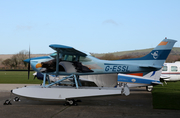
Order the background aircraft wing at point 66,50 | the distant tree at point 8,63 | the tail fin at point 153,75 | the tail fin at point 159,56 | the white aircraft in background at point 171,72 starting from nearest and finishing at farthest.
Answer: the background aircraft wing at point 66,50
the tail fin at point 159,56
the tail fin at point 153,75
the white aircraft in background at point 171,72
the distant tree at point 8,63

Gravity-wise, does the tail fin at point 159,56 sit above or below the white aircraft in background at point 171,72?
above

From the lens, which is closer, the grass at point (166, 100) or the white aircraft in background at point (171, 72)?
the grass at point (166, 100)

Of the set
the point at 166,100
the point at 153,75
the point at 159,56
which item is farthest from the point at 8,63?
the point at 159,56

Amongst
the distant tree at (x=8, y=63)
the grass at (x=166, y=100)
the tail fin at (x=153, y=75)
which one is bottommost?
the distant tree at (x=8, y=63)

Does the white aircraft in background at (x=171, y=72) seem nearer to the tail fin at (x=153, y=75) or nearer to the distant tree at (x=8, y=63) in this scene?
the tail fin at (x=153, y=75)

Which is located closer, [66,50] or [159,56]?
[66,50]

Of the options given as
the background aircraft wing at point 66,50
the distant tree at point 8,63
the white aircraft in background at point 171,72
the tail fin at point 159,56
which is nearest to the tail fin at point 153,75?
the tail fin at point 159,56

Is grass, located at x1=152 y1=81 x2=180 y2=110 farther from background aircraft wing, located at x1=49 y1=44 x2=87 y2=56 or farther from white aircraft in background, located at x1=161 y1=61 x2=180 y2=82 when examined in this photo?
white aircraft in background, located at x1=161 y1=61 x2=180 y2=82

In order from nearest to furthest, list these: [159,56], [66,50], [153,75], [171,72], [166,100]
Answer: [66,50]
[159,56]
[166,100]
[153,75]
[171,72]

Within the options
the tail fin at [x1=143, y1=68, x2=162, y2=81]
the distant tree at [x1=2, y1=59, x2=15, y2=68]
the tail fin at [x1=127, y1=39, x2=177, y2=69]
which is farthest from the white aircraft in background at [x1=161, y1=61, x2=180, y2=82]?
the distant tree at [x1=2, y1=59, x2=15, y2=68]

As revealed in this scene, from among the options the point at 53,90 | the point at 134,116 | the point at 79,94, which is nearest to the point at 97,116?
the point at 134,116

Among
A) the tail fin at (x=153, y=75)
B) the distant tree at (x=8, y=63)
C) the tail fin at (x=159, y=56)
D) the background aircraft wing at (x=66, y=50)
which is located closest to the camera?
the background aircraft wing at (x=66, y=50)

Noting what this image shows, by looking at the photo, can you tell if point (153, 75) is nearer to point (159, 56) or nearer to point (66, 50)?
point (159, 56)

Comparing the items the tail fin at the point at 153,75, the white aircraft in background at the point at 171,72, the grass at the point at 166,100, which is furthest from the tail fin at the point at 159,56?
the white aircraft in background at the point at 171,72
